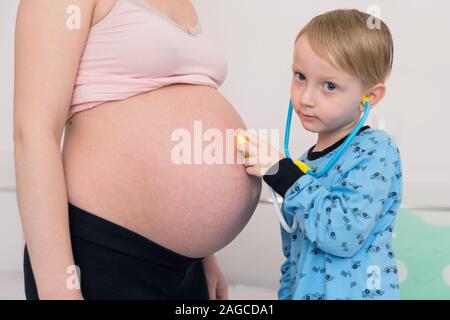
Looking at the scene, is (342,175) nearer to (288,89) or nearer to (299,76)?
(299,76)

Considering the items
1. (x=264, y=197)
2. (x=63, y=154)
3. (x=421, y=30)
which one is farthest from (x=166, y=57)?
(x=421, y=30)

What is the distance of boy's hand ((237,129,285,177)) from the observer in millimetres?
970

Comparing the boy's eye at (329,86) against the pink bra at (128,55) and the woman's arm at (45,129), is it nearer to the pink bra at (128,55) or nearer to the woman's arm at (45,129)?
the pink bra at (128,55)

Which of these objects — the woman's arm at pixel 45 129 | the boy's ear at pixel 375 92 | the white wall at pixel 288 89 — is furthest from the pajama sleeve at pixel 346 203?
the white wall at pixel 288 89

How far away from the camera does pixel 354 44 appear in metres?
0.97

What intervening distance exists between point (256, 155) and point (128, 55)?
11.0 inches

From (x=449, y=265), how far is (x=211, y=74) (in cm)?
100

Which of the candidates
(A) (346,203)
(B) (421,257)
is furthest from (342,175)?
(B) (421,257)

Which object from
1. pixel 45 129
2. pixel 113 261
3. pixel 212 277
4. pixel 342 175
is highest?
pixel 45 129

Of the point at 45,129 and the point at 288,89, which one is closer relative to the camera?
the point at 45,129

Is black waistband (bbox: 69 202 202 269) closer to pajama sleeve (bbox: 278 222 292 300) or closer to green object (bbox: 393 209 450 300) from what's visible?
pajama sleeve (bbox: 278 222 292 300)

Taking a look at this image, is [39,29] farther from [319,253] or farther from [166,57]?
[319,253]

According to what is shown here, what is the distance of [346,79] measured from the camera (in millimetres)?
966

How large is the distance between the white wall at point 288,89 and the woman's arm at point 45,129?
3.71ft
